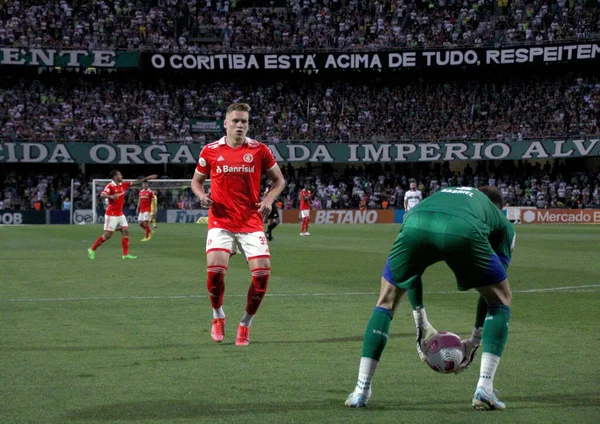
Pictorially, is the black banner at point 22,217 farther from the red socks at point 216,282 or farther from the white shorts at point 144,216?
the red socks at point 216,282

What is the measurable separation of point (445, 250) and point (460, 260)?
0.42 feet

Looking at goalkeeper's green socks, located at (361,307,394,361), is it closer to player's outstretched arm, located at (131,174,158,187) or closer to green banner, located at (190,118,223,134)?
player's outstretched arm, located at (131,174,158,187)

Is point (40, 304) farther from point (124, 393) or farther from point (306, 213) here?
point (306, 213)

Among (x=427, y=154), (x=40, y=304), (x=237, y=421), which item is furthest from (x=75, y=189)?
(x=237, y=421)

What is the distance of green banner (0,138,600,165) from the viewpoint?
5797cm

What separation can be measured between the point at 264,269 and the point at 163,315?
2.66 m

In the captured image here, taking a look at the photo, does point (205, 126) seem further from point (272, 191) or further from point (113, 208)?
point (272, 191)

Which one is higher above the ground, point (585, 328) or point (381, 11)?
point (381, 11)

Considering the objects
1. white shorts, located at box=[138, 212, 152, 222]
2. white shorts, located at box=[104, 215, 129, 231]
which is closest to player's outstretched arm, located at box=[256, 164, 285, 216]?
white shorts, located at box=[104, 215, 129, 231]

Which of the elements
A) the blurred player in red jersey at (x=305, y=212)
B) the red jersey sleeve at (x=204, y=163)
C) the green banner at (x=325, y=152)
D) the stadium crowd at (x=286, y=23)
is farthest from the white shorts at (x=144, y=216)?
the stadium crowd at (x=286, y=23)

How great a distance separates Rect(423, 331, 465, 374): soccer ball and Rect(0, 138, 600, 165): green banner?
5300cm

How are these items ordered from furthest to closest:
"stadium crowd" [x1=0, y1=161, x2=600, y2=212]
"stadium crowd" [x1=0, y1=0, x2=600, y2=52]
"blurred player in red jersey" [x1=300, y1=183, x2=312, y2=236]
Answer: "stadium crowd" [x1=0, y1=0, x2=600, y2=52]
"stadium crowd" [x1=0, y1=161, x2=600, y2=212]
"blurred player in red jersey" [x1=300, y1=183, x2=312, y2=236]

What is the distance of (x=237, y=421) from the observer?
582 centimetres

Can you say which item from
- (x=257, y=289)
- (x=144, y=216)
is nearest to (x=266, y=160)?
(x=257, y=289)
